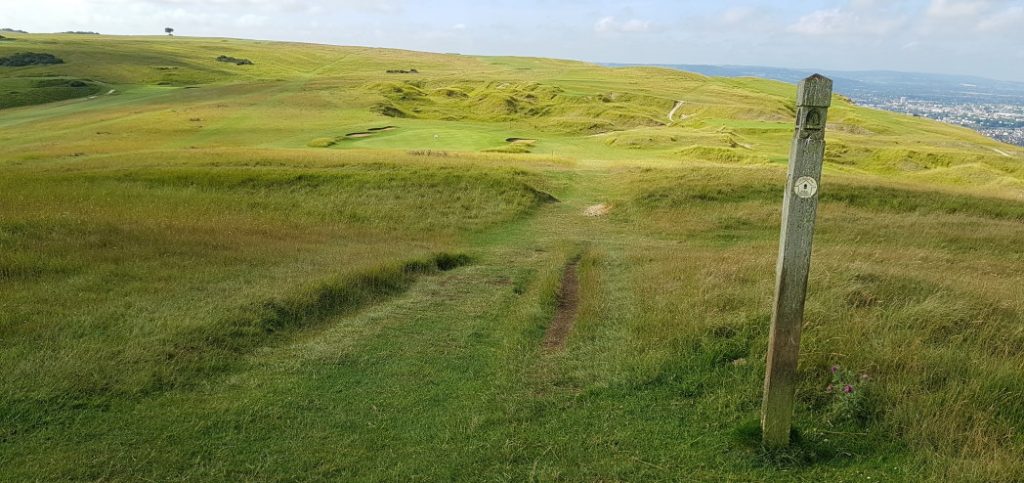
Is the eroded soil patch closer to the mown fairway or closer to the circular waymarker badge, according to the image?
the mown fairway

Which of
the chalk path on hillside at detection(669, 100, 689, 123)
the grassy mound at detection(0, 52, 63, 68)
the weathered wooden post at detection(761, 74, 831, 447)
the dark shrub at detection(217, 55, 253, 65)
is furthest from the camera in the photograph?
the dark shrub at detection(217, 55, 253, 65)

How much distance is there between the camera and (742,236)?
63.9ft

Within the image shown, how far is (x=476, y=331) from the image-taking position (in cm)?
959

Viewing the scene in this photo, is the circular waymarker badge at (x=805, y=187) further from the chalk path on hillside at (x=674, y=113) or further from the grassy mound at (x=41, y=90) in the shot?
the grassy mound at (x=41, y=90)

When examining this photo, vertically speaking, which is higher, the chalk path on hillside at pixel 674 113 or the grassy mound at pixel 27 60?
the grassy mound at pixel 27 60

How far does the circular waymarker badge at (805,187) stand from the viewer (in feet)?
17.7

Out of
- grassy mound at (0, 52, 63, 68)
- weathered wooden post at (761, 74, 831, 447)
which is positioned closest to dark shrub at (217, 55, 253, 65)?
grassy mound at (0, 52, 63, 68)

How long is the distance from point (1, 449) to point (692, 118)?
7302 cm

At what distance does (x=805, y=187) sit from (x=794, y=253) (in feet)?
1.82

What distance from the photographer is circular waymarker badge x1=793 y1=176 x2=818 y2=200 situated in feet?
17.7

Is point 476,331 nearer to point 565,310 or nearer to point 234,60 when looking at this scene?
point 565,310

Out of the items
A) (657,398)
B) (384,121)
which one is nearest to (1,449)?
(657,398)

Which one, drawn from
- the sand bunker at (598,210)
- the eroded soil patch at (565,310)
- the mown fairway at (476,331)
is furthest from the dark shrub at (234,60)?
the eroded soil patch at (565,310)

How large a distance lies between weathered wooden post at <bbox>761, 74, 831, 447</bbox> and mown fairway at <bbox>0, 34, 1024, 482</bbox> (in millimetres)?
421
